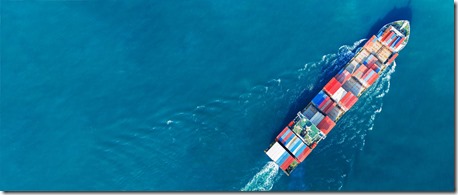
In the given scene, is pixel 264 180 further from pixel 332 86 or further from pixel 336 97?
pixel 332 86

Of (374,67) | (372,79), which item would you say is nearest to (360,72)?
(372,79)

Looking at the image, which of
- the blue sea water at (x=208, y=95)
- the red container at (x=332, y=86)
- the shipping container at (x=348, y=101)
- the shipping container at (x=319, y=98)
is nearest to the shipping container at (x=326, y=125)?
the blue sea water at (x=208, y=95)

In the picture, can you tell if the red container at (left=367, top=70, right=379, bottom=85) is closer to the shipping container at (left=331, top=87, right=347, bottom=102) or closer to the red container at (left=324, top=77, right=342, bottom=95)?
the shipping container at (left=331, top=87, right=347, bottom=102)

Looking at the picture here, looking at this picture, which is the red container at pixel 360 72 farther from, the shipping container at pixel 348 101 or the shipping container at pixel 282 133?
the shipping container at pixel 282 133

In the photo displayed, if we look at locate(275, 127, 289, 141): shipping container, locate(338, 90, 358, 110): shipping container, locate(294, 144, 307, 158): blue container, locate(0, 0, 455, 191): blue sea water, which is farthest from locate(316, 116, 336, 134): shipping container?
locate(275, 127, 289, 141): shipping container

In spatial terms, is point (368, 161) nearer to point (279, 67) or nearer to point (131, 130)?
point (279, 67)

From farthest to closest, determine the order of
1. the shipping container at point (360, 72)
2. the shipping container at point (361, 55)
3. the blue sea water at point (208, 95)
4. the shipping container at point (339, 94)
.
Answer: the shipping container at point (361, 55) → the shipping container at point (360, 72) → the blue sea water at point (208, 95) → the shipping container at point (339, 94)
